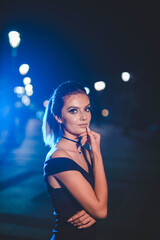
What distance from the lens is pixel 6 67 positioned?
12203mm

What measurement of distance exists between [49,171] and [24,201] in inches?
170

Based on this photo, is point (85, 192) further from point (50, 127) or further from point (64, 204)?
point (50, 127)

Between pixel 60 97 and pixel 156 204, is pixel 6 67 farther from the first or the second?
pixel 60 97

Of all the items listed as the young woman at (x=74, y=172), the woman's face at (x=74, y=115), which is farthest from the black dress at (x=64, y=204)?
the woman's face at (x=74, y=115)

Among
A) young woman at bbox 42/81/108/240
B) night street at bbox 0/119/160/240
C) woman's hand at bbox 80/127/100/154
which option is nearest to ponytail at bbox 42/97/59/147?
young woman at bbox 42/81/108/240

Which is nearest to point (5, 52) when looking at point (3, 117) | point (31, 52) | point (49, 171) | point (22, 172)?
point (31, 52)

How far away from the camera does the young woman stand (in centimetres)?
164

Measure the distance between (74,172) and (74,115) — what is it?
51 centimetres

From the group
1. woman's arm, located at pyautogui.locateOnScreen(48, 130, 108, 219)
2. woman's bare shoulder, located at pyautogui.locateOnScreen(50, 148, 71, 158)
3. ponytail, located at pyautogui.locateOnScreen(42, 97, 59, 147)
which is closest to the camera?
woman's arm, located at pyautogui.locateOnScreen(48, 130, 108, 219)

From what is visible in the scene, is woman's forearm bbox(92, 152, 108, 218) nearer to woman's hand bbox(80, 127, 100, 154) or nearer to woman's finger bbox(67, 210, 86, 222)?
woman's hand bbox(80, 127, 100, 154)

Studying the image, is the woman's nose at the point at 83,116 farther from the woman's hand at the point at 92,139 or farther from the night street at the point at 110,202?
the night street at the point at 110,202

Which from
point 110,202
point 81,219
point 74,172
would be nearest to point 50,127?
point 74,172

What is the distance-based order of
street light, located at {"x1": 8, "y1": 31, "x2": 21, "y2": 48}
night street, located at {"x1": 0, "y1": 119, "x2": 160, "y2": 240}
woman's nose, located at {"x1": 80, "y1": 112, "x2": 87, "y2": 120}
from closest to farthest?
1. woman's nose, located at {"x1": 80, "y1": 112, "x2": 87, "y2": 120}
2. night street, located at {"x1": 0, "y1": 119, "x2": 160, "y2": 240}
3. street light, located at {"x1": 8, "y1": 31, "x2": 21, "y2": 48}

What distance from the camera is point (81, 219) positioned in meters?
1.70
